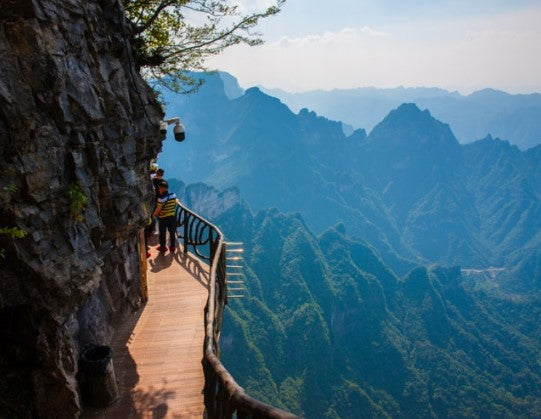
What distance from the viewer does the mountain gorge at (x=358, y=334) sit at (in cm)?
6066

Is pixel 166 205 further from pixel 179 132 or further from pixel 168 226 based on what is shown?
pixel 179 132

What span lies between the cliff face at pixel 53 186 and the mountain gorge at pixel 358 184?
143 metres

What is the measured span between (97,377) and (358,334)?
263 ft

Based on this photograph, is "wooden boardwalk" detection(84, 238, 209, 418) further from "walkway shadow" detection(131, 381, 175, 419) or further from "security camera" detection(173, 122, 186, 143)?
"security camera" detection(173, 122, 186, 143)

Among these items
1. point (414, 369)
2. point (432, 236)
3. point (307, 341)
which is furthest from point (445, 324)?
point (432, 236)

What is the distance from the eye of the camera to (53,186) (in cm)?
540

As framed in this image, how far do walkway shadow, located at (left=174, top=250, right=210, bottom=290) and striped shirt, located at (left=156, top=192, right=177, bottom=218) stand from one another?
64.8 inches

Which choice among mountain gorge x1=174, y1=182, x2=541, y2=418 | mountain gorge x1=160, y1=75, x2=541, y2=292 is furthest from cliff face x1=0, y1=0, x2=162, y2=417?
mountain gorge x1=160, y1=75, x2=541, y2=292

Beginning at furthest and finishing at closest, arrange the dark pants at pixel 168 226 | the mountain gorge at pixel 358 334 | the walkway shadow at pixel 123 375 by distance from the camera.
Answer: the mountain gorge at pixel 358 334 → the dark pants at pixel 168 226 → the walkway shadow at pixel 123 375

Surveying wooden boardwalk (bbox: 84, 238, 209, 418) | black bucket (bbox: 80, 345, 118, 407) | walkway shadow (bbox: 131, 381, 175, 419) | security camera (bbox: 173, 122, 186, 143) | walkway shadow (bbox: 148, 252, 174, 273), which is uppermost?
security camera (bbox: 173, 122, 186, 143)

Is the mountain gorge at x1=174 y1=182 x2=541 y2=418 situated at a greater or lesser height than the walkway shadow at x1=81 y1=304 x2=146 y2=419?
lesser

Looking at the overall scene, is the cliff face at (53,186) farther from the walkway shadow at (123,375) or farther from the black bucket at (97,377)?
the walkway shadow at (123,375)

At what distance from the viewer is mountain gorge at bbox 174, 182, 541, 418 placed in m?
60.7

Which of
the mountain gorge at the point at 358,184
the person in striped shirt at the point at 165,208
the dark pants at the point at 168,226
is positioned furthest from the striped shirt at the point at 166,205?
the mountain gorge at the point at 358,184
